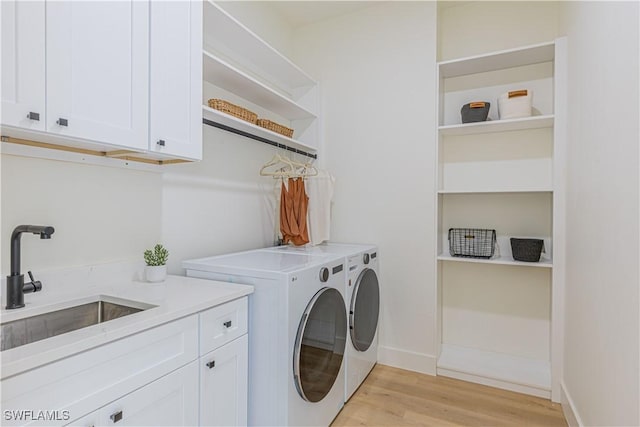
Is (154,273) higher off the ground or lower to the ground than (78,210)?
lower

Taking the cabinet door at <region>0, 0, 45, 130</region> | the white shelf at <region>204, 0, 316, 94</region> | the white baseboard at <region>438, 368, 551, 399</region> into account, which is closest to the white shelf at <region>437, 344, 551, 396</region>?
the white baseboard at <region>438, 368, 551, 399</region>

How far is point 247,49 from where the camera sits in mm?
2225

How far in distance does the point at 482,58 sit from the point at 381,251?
1541 mm

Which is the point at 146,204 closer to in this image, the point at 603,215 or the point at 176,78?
the point at 176,78

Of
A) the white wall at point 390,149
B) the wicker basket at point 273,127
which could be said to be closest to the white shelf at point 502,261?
the white wall at point 390,149

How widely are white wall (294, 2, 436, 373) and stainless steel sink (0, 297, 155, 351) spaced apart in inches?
69.7

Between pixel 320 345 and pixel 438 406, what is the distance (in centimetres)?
97

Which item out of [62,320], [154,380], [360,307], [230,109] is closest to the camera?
[154,380]

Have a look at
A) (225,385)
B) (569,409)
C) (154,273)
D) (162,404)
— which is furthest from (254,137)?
(569,409)

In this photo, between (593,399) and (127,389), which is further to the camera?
(593,399)

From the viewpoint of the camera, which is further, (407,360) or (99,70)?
(407,360)

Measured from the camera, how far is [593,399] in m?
1.53

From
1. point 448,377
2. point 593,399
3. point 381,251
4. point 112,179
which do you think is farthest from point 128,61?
point 448,377

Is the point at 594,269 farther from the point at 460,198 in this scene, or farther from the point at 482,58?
the point at 482,58
